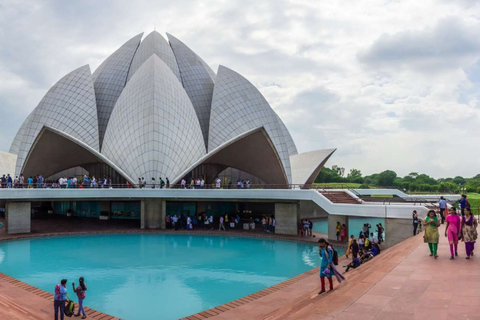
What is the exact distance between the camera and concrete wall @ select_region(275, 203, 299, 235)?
20.5m

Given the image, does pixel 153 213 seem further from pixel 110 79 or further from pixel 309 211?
pixel 110 79

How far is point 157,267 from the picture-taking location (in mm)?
12766

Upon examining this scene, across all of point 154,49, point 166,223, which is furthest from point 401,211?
point 154,49

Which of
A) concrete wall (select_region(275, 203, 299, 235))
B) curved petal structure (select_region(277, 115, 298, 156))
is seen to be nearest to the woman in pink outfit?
concrete wall (select_region(275, 203, 299, 235))

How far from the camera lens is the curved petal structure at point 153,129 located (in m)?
25.6

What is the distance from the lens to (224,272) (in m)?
12.2

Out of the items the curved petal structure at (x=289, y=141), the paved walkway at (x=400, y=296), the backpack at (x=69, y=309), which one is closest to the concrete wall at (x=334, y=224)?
the paved walkway at (x=400, y=296)

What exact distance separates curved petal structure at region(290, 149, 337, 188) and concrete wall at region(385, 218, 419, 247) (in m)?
20.6

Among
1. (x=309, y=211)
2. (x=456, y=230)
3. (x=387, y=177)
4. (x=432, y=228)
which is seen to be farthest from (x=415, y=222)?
(x=387, y=177)

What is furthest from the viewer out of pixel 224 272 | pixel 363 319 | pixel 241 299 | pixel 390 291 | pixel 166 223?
pixel 166 223

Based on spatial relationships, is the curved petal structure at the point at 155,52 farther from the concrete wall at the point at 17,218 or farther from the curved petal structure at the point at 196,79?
the concrete wall at the point at 17,218

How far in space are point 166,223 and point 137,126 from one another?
25.2 ft

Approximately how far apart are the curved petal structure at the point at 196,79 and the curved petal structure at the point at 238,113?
1.81m

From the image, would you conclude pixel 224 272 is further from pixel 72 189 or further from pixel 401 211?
pixel 72 189
